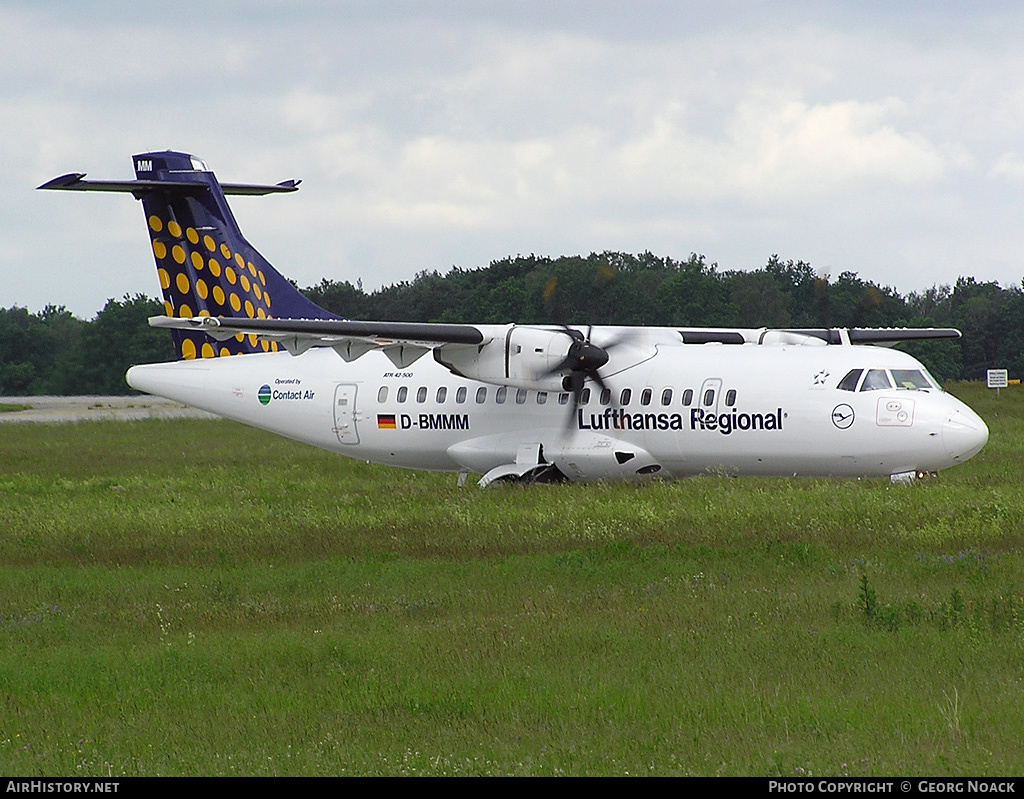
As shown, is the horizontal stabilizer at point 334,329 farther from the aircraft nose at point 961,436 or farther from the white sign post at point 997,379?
the white sign post at point 997,379

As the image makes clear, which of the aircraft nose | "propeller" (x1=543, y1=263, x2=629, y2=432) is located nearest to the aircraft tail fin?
"propeller" (x1=543, y1=263, x2=629, y2=432)

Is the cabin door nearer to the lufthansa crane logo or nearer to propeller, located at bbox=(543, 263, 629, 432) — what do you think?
propeller, located at bbox=(543, 263, 629, 432)

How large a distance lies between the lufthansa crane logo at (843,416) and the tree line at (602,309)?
451cm

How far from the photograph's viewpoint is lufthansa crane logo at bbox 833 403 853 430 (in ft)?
66.9

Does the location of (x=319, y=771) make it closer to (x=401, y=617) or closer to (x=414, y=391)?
(x=401, y=617)

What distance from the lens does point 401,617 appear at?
1224cm

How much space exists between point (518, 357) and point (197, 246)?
809cm

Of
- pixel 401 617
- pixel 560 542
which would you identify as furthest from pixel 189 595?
pixel 560 542

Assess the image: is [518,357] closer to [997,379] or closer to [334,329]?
[334,329]

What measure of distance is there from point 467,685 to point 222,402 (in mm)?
17198

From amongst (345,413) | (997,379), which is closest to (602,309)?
(345,413)

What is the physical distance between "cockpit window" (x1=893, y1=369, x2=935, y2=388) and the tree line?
12.8 feet

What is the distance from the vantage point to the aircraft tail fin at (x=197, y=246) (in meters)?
25.8

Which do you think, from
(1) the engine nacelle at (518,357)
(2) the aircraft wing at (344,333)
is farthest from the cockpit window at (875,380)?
(2) the aircraft wing at (344,333)
